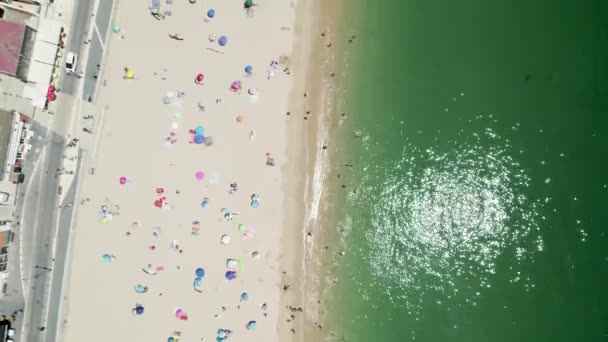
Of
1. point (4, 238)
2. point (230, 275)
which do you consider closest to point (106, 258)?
point (4, 238)

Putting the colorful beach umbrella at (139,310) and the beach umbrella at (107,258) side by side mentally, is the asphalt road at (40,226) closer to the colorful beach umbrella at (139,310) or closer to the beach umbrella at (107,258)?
the beach umbrella at (107,258)

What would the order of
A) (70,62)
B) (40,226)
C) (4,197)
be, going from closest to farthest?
(4,197) < (40,226) < (70,62)

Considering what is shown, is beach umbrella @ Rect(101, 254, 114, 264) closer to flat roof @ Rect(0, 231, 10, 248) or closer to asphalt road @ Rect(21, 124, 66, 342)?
asphalt road @ Rect(21, 124, 66, 342)

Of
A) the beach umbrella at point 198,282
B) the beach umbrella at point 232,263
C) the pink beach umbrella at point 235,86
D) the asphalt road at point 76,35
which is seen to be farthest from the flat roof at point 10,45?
the beach umbrella at point 232,263

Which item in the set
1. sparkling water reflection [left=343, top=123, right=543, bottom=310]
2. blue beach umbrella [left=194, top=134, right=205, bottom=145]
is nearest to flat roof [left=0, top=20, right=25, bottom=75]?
blue beach umbrella [left=194, top=134, right=205, bottom=145]

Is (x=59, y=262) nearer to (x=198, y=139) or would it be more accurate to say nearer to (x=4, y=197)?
(x=4, y=197)

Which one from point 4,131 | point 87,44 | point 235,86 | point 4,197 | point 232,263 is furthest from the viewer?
point 235,86

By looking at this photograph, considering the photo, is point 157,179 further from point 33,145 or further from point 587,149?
point 587,149
